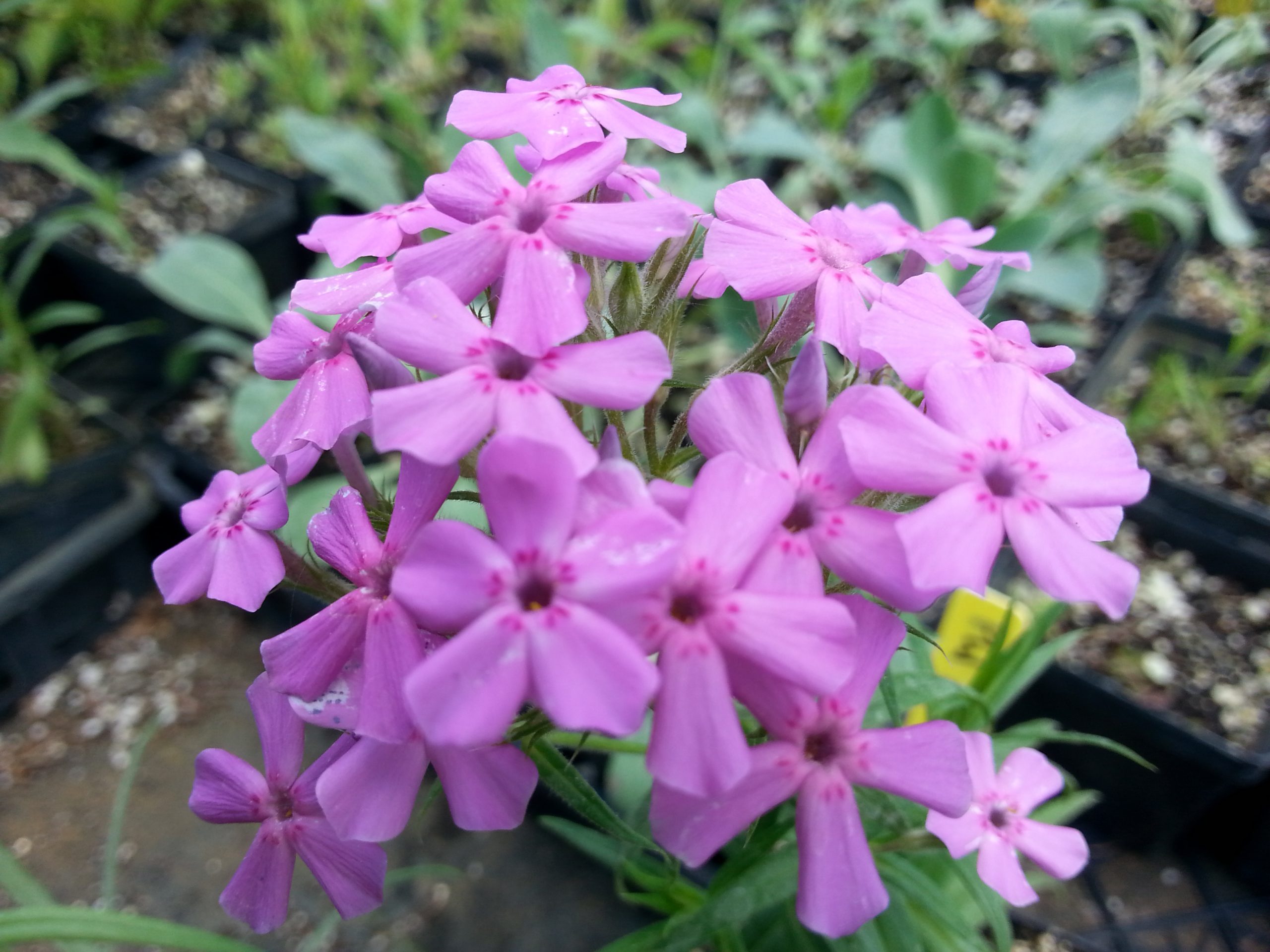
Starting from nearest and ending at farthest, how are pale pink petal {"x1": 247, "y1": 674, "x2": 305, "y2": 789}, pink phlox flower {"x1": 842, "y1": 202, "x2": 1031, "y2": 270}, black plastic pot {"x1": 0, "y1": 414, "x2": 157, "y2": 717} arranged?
pale pink petal {"x1": 247, "y1": 674, "x2": 305, "y2": 789} < pink phlox flower {"x1": 842, "y1": 202, "x2": 1031, "y2": 270} < black plastic pot {"x1": 0, "y1": 414, "x2": 157, "y2": 717}

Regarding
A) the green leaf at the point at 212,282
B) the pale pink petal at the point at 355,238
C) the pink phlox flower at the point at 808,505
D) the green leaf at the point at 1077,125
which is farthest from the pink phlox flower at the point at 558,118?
the green leaf at the point at 1077,125

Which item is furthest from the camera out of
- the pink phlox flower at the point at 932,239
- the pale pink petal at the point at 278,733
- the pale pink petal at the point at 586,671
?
the pink phlox flower at the point at 932,239

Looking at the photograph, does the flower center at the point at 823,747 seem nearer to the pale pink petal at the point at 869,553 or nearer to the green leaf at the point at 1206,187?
the pale pink petal at the point at 869,553

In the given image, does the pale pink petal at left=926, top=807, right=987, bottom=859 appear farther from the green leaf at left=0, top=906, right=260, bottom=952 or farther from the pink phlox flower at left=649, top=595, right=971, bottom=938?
the green leaf at left=0, top=906, right=260, bottom=952

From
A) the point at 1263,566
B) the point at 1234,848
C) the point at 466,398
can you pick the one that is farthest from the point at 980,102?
the point at 466,398

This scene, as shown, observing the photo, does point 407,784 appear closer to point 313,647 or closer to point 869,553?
point 313,647

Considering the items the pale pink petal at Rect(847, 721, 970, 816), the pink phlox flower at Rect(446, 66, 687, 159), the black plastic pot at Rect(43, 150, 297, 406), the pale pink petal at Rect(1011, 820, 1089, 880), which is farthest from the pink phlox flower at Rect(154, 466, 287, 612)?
the black plastic pot at Rect(43, 150, 297, 406)
